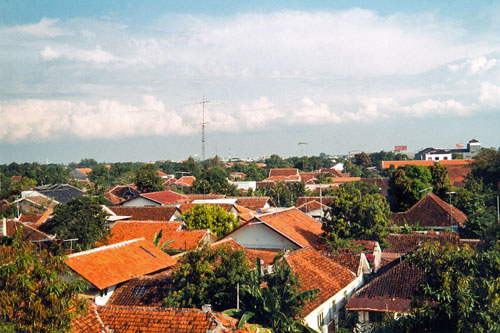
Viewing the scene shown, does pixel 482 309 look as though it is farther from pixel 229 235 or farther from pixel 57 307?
pixel 229 235

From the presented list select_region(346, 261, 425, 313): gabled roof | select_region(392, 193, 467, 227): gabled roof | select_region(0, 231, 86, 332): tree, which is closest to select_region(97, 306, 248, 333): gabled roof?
select_region(0, 231, 86, 332): tree

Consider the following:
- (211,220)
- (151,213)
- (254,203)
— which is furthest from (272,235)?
(254,203)

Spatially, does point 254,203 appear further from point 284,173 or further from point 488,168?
point 284,173

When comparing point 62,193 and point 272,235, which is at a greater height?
point 272,235

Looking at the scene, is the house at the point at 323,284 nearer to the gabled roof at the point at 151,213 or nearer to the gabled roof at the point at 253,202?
the gabled roof at the point at 151,213

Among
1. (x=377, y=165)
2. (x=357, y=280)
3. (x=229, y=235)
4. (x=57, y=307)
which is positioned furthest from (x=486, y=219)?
(x=377, y=165)
